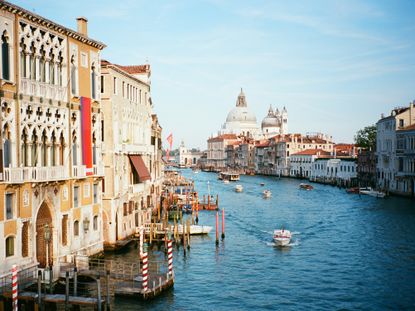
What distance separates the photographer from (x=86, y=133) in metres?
20.0

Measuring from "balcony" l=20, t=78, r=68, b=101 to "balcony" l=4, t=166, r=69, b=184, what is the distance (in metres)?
2.27

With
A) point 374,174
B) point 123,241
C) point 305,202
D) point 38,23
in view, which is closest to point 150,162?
point 123,241

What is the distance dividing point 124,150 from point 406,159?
34.0 metres

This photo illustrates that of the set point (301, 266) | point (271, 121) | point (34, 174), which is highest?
point (271, 121)

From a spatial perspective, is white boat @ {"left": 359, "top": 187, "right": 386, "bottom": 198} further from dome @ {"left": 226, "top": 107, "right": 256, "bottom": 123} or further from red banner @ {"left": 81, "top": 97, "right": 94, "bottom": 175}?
dome @ {"left": 226, "top": 107, "right": 256, "bottom": 123}

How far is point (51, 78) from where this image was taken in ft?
58.7

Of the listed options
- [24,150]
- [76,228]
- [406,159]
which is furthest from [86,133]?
[406,159]

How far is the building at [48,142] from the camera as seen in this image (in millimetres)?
15453

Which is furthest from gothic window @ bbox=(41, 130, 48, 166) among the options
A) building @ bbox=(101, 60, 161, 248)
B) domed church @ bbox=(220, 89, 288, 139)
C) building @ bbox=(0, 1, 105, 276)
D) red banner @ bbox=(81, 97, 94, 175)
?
domed church @ bbox=(220, 89, 288, 139)

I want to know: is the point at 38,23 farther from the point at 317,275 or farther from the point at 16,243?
the point at 317,275

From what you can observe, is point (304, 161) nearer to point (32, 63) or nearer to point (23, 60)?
point (32, 63)

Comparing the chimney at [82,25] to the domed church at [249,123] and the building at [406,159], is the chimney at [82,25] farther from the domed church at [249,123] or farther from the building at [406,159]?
the domed church at [249,123]

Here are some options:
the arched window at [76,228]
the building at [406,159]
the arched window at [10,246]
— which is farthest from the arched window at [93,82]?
the building at [406,159]

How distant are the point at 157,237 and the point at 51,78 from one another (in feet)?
38.7
